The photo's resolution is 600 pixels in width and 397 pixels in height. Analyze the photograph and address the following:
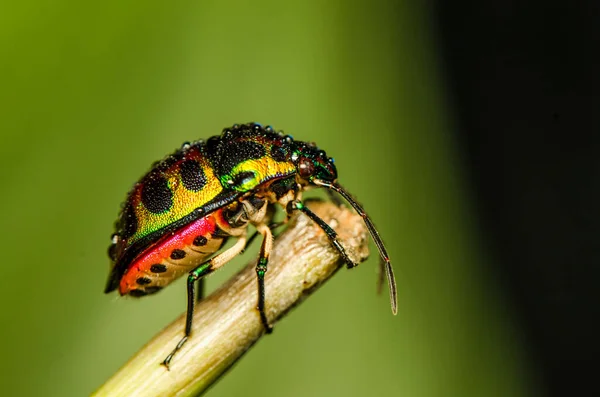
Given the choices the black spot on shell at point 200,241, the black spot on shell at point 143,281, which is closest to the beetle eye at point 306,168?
the black spot on shell at point 200,241

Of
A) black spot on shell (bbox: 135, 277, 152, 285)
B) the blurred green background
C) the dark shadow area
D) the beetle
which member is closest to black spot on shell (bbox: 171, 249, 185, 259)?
the beetle

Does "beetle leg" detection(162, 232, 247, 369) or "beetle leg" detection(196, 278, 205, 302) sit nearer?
"beetle leg" detection(162, 232, 247, 369)

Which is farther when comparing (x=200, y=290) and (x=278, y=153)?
(x=200, y=290)

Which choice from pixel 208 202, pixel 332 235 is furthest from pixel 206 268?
pixel 332 235

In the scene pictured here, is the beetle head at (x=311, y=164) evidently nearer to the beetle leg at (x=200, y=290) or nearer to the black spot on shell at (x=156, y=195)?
the black spot on shell at (x=156, y=195)

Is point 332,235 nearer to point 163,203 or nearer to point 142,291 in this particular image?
point 163,203

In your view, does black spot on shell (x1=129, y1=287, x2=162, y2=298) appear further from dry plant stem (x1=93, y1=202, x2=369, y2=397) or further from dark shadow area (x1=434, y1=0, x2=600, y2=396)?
dark shadow area (x1=434, y1=0, x2=600, y2=396)

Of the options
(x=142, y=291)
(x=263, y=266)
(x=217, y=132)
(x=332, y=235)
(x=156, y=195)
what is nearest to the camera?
(x=332, y=235)
